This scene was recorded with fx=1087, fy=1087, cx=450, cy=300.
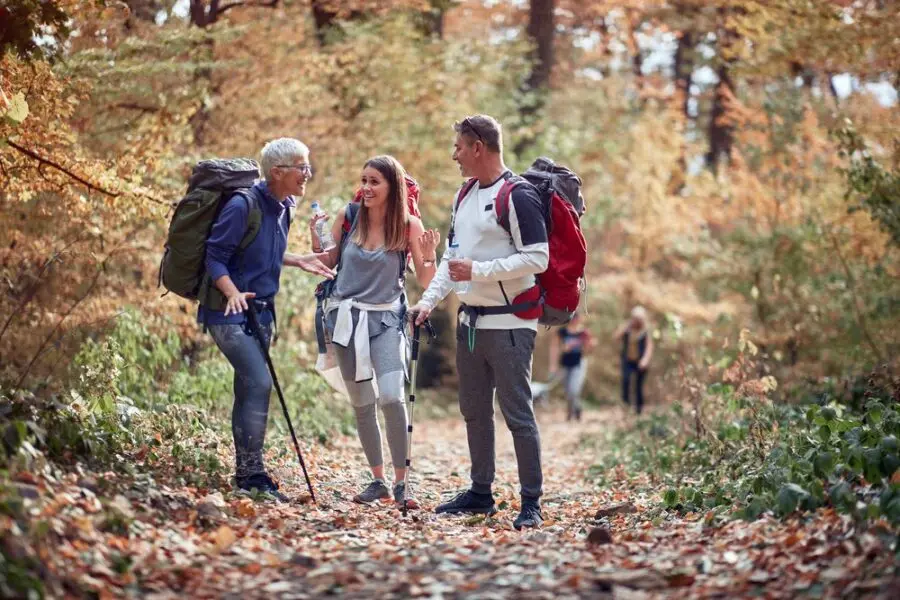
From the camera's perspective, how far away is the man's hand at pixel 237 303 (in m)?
6.12

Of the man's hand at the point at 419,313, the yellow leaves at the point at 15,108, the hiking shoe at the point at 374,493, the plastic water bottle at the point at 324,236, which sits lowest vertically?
the hiking shoe at the point at 374,493

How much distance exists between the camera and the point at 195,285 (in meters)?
6.39

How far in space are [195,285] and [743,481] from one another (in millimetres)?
3430

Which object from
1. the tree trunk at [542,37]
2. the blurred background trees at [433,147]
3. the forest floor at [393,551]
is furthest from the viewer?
the tree trunk at [542,37]

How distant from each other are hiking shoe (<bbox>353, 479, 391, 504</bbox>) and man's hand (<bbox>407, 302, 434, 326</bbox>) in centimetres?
121

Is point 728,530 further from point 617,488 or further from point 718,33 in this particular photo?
point 718,33

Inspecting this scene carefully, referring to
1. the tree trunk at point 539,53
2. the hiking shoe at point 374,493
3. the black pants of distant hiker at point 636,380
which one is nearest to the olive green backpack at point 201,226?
the hiking shoe at point 374,493

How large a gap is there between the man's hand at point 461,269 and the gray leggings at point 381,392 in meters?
0.81

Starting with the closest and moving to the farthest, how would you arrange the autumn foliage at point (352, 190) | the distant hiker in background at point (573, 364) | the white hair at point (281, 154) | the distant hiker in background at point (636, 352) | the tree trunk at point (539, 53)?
1. the white hair at point (281, 154)
2. the autumn foliage at point (352, 190)
3. the distant hiker in background at point (636, 352)
4. the distant hiker in background at point (573, 364)
5. the tree trunk at point (539, 53)

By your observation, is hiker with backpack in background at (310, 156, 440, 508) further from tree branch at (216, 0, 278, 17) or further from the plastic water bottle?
tree branch at (216, 0, 278, 17)

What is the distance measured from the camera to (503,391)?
6.32 m

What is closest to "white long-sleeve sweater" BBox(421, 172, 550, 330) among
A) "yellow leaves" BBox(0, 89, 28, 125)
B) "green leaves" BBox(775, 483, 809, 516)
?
"green leaves" BBox(775, 483, 809, 516)

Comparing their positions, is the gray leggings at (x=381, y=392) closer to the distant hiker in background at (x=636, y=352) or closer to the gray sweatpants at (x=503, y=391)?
the gray sweatpants at (x=503, y=391)

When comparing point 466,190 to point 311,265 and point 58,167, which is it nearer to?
point 311,265
